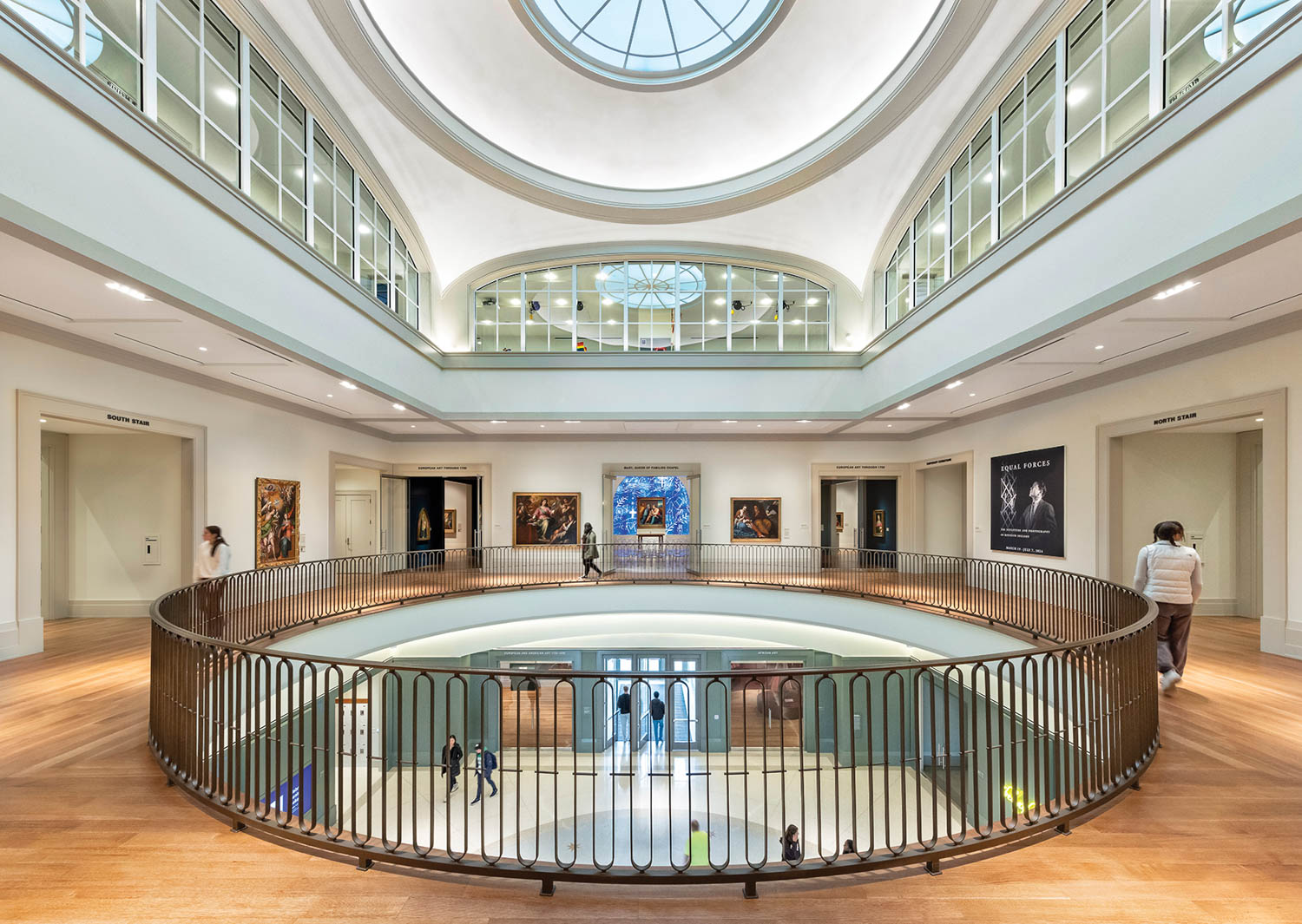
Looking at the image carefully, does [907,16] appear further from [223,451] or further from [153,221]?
[223,451]

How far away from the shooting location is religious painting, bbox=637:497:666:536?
1844 centimetres

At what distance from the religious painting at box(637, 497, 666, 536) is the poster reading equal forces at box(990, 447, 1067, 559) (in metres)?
8.89

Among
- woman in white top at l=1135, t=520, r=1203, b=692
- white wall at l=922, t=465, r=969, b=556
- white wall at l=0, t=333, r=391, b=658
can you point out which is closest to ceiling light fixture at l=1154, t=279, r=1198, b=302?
woman in white top at l=1135, t=520, r=1203, b=692

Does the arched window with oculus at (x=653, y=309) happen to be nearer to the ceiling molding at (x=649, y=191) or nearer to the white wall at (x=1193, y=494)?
the ceiling molding at (x=649, y=191)

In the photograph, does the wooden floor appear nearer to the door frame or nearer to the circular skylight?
the door frame

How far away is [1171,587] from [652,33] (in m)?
13.5

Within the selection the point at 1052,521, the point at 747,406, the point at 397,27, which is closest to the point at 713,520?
the point at 747,406

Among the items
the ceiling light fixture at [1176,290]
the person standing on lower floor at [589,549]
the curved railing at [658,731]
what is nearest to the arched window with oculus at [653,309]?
the person standing on lower floor at [589,549]

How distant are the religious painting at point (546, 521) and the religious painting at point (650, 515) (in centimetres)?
203

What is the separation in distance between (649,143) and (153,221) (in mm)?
10814

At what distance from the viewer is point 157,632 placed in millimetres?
5219

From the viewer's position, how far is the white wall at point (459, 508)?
72.8ft

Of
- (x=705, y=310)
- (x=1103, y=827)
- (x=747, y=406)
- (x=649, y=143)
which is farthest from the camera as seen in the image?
(x=705, y=310)

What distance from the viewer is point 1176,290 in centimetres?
625
